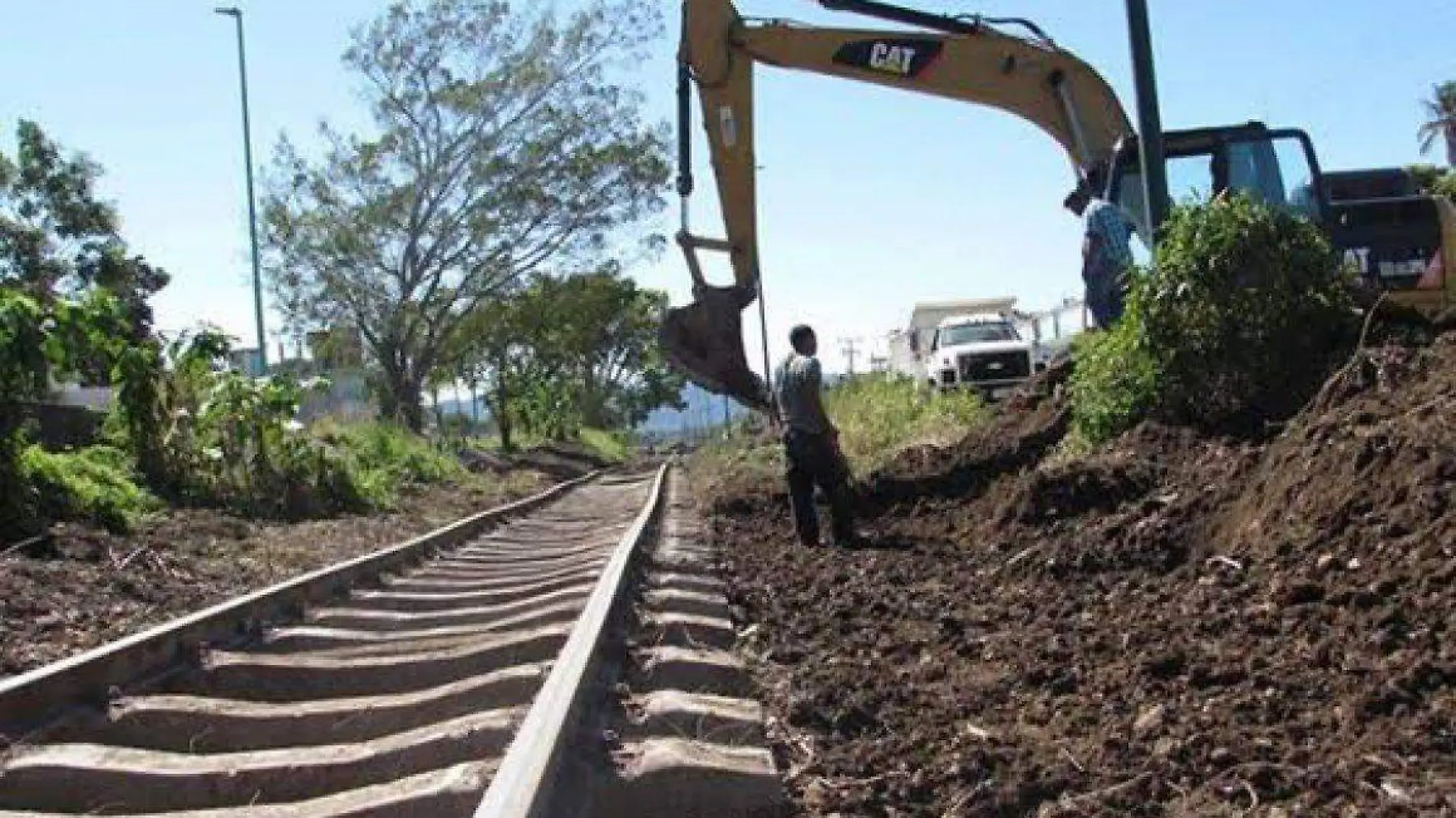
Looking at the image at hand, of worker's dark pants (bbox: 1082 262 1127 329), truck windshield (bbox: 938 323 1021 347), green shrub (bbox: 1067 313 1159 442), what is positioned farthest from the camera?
truck windshield (bbox: 938 323 1021 347)

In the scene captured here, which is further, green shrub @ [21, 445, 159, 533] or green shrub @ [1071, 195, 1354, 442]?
green shrub @ [21, 445, 159, 533]

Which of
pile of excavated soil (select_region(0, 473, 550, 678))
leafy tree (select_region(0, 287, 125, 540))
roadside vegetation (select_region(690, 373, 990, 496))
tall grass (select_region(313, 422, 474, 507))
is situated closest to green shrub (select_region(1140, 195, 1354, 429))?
pile of excavated soil (select_region(0, 473, 550, 678))

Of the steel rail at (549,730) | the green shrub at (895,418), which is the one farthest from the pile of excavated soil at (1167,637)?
the green shrub at (895,418)

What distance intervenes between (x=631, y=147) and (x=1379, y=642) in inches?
1349

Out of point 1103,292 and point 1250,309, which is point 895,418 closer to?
point 1103,292

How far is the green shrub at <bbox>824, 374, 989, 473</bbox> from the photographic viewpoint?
1933 centimetres

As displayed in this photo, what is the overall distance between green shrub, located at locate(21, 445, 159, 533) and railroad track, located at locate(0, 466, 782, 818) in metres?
4.05

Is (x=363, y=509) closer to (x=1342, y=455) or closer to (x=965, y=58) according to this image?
(x=965, y=58)

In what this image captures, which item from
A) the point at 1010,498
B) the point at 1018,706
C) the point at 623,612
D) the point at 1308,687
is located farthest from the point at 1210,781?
the point at 1010,498

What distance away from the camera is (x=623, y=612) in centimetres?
754

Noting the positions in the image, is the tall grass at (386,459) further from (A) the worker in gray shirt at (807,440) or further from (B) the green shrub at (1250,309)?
(B) the green shrub at (1250,309)

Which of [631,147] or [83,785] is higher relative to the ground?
[631,147]

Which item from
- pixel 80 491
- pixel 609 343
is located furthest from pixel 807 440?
pixel 609 343

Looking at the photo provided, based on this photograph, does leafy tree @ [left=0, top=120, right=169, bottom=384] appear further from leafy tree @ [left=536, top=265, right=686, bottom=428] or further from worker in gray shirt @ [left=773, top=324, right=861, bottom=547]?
worker in gray shirt @ [left=773, top=324, right=861, bottom=547]
